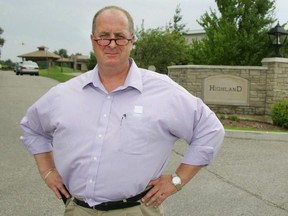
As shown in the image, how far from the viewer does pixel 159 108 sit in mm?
2219

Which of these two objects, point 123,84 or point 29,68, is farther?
point 29,68

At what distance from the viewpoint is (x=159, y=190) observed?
227cm

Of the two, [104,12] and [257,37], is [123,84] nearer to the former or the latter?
[104,12]

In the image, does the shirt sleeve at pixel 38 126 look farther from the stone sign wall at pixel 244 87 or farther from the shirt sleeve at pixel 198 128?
the stone sign wall at pixel 244 87

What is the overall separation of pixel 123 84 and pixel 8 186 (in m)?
3.99

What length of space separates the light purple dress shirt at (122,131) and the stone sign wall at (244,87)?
11985 millimetres

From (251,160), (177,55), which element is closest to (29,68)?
(177,55)

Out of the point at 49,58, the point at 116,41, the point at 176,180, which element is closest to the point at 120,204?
the point at 176,180

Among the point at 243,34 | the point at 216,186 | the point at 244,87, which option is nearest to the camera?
the point at 216,186

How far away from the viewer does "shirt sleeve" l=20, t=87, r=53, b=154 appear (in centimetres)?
240

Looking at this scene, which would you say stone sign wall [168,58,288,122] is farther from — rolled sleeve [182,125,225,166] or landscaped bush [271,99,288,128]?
rolled sleeve [182,125,225,166]

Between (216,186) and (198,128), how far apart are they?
378 cm

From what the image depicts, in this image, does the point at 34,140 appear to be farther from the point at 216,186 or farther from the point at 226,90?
the point at 226,90

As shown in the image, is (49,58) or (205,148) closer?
(205,148)
